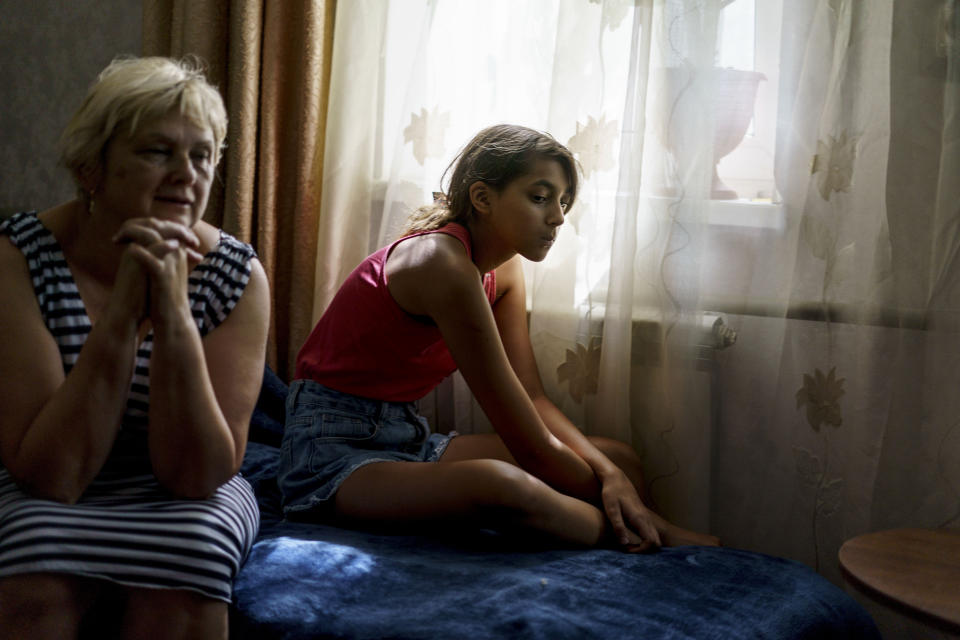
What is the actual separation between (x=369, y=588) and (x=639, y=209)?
3.01ft

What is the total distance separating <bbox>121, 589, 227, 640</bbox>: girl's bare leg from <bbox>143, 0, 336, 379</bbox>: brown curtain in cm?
96

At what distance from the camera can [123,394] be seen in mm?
1073

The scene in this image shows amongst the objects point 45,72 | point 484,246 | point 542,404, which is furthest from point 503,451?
point 45,72

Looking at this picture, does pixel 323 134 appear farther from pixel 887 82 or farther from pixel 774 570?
pixel 774 570

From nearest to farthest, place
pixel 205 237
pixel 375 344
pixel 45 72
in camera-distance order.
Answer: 1. pixel 205 237
2. pixel 375 344
3. pixel 45 72

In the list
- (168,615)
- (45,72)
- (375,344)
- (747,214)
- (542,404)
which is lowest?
(168,615)

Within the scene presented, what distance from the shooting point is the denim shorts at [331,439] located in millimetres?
1402

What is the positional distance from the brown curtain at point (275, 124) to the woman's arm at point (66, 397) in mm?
859

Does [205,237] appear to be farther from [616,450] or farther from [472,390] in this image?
[616,450]

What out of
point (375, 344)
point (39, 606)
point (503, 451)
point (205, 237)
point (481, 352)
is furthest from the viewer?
point (503, 451)

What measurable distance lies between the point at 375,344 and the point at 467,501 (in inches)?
13.9

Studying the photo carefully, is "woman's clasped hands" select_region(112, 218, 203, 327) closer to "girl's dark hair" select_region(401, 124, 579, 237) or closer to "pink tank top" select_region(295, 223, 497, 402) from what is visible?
"pink tank top" select_region(295, 223, 497, 402)

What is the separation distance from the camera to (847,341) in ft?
5.11

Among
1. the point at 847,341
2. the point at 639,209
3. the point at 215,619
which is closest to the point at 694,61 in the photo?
the point at 639,209
